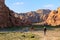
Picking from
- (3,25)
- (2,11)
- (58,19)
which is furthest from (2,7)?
(58,19)

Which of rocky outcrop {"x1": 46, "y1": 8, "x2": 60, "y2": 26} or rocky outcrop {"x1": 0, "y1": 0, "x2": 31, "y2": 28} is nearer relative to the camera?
rocky outcrop {"x1": 0, "y1": 0, "x2": 31, "y2": 28}

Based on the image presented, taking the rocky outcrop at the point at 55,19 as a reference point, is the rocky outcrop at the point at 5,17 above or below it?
above

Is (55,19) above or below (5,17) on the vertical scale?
below

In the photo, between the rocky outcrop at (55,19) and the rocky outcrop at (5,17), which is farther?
the rocky outcrop at (55,19)

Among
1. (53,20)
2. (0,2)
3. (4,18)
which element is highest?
(0,2)

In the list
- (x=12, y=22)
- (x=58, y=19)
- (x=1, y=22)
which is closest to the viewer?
(x=1, y=22)

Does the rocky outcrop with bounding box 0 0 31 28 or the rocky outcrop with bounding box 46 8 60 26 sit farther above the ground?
the rocky outcrop with bounding box 0 0 31 28

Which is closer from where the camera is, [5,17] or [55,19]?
[5,17]

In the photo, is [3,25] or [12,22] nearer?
[3,25]

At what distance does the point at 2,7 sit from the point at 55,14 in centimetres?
6918

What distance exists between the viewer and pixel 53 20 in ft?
575

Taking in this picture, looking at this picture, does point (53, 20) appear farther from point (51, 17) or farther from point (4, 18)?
point (4, 18)

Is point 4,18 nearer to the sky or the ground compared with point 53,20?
nearer to the sky

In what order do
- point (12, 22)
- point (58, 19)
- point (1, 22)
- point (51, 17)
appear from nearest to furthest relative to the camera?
point (1, 22) → point (12, 22) → point (58, 19) → point (51, 17)
